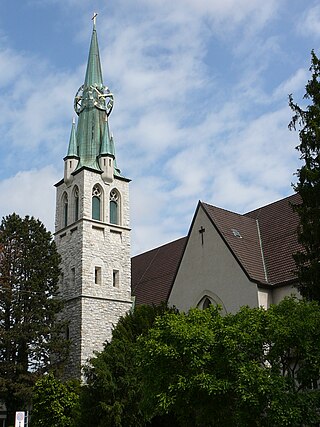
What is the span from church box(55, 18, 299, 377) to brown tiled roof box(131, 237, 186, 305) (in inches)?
3.8

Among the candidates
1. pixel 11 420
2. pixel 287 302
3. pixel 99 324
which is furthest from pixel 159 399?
pixel 99 324

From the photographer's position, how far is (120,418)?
22406mm

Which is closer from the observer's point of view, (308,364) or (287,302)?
(308,364)

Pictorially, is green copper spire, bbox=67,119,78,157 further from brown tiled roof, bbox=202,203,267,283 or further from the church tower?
brown tiled roof, bbox=202,203,267,283

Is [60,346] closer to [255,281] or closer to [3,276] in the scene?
[3,276]

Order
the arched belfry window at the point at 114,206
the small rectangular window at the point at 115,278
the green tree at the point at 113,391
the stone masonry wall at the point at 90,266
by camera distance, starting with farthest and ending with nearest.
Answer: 1. the arched belfry window at the point at 114,206
2. the small rectangular window at the point at 115,278
3. the stone masonry wall at the point at 90,266
4. the green tree at the point at 113,391

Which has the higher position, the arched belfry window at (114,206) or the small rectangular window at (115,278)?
the arched belfry window at (114,206)

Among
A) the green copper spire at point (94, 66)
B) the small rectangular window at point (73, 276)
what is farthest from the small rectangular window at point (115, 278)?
the green copper spire at point (94, 66)

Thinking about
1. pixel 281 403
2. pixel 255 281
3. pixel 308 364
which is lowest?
pixel 281 403

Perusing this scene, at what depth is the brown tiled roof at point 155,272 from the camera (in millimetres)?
39812

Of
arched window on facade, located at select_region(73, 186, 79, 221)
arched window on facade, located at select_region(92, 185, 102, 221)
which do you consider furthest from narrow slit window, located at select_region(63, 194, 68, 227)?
arched window on facade, located at select_region(92, 185, 102, 221)

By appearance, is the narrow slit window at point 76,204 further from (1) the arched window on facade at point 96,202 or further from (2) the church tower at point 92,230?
(1) the arched window on facade at point 96,202

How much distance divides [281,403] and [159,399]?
11.3ft

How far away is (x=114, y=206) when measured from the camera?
142 feet
